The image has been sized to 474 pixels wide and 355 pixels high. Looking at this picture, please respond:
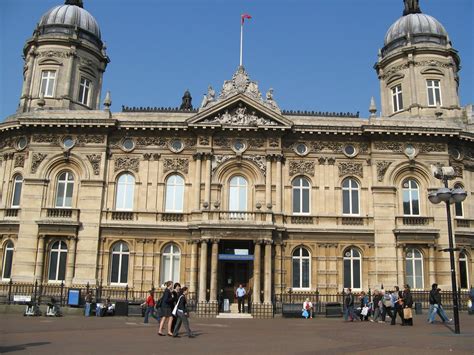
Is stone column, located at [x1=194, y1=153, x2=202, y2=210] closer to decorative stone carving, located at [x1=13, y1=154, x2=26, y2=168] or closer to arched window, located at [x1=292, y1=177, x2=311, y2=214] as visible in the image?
arched window, located at [x1=292, y1=177, x2=311, y2=214]

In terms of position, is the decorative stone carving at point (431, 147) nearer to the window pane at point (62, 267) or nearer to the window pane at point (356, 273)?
the window pane at point (356, 273)

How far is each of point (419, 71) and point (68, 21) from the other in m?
29.5

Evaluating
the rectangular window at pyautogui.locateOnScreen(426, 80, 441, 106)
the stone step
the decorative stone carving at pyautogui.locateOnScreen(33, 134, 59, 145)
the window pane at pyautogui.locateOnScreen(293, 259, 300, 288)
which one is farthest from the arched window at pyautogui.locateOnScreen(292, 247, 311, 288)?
the decorative stone carving at pyautogui.locateOnScreen(33, 134, 59, 145)

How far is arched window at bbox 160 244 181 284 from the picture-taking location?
106 ft

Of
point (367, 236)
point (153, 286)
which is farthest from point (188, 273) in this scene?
point (367, 236)

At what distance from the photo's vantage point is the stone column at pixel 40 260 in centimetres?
3133

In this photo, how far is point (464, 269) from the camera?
33062mm

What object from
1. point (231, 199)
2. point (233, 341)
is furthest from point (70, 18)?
point (233, 341)

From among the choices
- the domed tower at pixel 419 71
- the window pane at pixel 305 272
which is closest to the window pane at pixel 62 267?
the window pane at pixel 305 272

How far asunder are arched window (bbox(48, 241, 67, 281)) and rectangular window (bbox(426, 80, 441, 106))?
30012 mm

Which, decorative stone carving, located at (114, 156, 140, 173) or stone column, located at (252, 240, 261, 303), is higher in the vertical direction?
decorative stone carving, located at (114, 156, 140, 173)

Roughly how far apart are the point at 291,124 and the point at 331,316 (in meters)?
13.0

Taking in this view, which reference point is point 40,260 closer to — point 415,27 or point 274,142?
point 274,142

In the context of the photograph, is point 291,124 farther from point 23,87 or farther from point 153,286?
point 23,87
